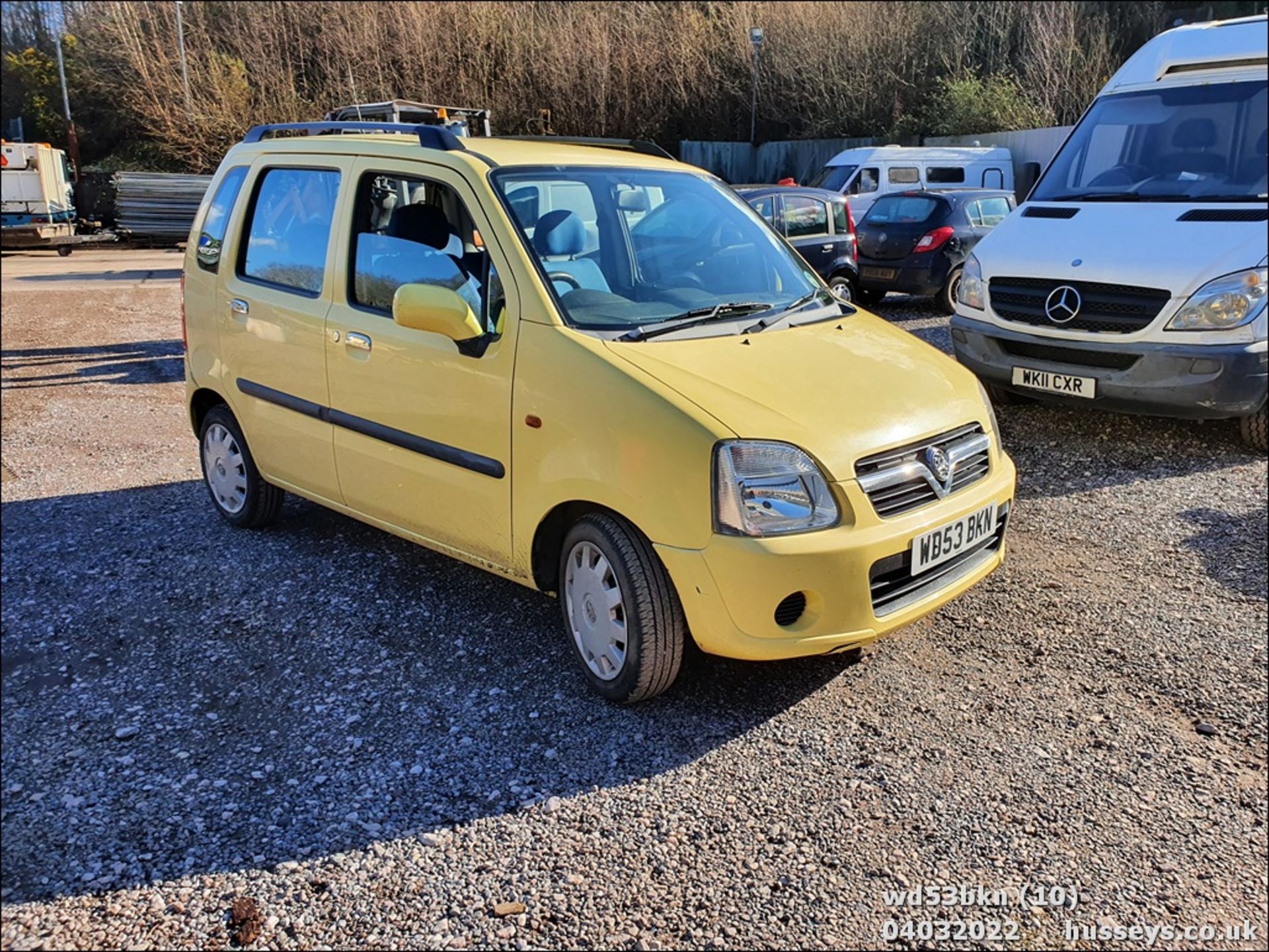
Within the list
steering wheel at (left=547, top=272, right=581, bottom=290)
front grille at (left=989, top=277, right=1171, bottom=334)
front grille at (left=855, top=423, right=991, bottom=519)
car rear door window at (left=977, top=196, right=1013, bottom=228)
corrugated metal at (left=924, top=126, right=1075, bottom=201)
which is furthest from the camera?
corrugated metal at (left=924, top=126, right=1075, bottom=201)

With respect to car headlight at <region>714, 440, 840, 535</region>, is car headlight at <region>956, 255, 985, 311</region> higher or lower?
higher

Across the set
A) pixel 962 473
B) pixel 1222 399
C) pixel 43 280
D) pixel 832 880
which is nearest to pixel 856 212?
pixel 1222 399

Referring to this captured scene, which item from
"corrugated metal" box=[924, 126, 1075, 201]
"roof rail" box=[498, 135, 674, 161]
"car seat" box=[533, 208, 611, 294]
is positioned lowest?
"car seat" box=[533, 208, 611, 294]

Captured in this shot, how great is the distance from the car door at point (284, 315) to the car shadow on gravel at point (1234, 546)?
13.4 feet

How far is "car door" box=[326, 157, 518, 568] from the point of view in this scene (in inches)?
141

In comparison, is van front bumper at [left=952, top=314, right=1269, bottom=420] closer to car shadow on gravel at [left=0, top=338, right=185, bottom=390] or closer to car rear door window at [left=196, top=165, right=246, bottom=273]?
car rear door window at [left=196, top=165, right=246, bottom=273]

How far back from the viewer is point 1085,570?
4.58 m

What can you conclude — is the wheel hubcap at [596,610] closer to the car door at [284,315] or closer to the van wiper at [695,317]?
the van wiper at [695,317]

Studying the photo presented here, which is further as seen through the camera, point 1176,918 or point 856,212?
point 856,212

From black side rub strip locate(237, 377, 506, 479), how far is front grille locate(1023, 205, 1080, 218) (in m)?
4.85

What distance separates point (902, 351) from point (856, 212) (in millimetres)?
14525

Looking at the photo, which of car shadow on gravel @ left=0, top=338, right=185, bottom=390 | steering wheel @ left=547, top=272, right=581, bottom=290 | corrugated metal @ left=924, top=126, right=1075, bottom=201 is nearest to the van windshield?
steering wheel @ left=547, top=272, right=581, bottom=290

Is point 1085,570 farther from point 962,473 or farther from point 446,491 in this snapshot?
point 446,491

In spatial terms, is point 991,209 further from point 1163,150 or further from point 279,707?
point 279,707
